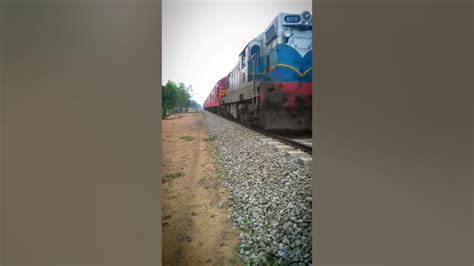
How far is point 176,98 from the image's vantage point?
194cm

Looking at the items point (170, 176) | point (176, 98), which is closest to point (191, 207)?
point (170, 176)

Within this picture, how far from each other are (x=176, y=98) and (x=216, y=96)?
272 mm

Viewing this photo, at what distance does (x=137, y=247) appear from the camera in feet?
6.08

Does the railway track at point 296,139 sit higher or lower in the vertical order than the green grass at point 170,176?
higher

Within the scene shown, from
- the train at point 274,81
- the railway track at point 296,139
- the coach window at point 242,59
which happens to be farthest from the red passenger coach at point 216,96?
the railway track at point 296,139

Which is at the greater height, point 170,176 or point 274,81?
point 274,81

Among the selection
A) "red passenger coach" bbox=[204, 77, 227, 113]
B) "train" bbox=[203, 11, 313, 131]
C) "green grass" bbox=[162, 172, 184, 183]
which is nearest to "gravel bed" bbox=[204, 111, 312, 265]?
"red passenger coach" bbox=[204, 77, 227, 113]

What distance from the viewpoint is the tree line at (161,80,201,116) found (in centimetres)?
191

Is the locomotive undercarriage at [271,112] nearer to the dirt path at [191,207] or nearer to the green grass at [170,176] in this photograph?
the dirt path at [191,207]

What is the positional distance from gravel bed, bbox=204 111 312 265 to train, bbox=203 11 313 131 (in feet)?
0.54

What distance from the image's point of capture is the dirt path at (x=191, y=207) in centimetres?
189

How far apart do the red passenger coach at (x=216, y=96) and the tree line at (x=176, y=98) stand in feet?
0.25

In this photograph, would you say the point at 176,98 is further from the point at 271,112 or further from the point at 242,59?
the point at 271,112

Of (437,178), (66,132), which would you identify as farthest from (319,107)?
(66,132)
